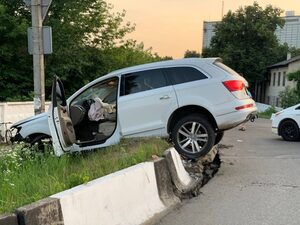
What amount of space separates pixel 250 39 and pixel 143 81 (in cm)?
5636

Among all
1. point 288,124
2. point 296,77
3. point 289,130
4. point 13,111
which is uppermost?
point 296,77

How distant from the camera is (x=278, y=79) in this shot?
61.1 meters

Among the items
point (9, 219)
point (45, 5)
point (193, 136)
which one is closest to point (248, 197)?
point (193, 136)

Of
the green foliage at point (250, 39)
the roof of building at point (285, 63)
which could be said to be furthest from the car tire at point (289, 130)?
the green foliage at point (250, 39)

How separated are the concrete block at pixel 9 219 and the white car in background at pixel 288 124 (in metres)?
14.1

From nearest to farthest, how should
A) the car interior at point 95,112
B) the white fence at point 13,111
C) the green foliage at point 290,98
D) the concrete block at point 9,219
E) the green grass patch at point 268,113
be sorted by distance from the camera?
1. the concrete block at point 9,219
2. the car interior at point 95,112
3. the white fence at point 13,111
4. the green grass patch at point 268,113
5. the green foliage at point 290,98

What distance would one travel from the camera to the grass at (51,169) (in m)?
4.61

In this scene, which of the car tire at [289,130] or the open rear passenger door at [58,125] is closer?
the open rear passenger door at [58,125]

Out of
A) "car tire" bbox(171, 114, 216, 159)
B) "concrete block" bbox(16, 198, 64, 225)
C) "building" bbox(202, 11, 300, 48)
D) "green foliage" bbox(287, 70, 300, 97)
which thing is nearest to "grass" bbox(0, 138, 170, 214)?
"concrete block" bbox(16, 198, 64, 225)

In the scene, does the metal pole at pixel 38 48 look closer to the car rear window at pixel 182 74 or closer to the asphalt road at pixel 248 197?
the car rear window at pixel 182 74

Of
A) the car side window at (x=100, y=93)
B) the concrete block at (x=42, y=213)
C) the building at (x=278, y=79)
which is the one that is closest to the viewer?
the concrete block at (x=42, y=213)

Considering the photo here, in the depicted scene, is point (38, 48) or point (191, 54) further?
point (191, 54)

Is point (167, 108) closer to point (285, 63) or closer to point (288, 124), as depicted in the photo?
point (288, 124)

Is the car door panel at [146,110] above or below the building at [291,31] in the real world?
below
